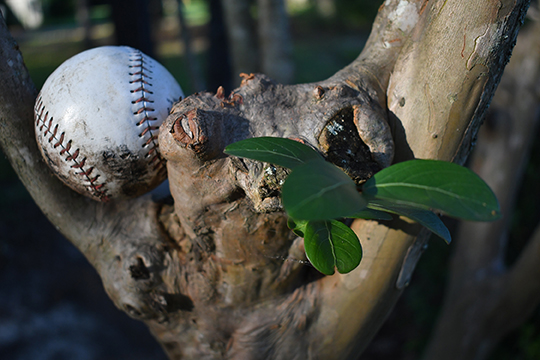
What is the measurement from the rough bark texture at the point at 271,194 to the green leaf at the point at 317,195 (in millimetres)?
318

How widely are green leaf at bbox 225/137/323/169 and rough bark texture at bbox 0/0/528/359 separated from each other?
168 millimetres

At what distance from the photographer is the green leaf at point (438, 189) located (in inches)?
28.7

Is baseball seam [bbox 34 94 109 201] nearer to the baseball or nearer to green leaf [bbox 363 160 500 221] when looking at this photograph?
the baseball

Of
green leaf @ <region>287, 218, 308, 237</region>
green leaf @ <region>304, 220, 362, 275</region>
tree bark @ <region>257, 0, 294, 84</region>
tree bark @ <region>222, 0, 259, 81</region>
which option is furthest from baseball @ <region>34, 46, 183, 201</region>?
tree bark @ <region>222, 0, 259, 81</region>

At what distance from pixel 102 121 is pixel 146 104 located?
0.15 m

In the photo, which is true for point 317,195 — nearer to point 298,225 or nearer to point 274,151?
point 274,151

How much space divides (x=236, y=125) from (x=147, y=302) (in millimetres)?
770

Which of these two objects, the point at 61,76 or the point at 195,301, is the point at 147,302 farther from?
the point at 61,76

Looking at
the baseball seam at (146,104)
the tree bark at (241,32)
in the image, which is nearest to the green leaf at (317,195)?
the baseball seam at (146,104)

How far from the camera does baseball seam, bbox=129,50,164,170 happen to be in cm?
130

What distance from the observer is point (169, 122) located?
3.72 ft

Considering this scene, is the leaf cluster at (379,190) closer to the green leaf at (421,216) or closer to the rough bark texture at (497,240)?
the green leaf at (421,216)

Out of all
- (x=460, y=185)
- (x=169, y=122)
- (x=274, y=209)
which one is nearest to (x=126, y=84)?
(x=169, y=122)

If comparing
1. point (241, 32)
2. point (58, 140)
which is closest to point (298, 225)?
point (58, 140)
